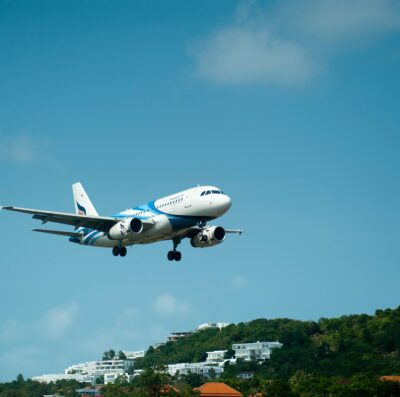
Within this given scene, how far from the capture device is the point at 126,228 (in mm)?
83750

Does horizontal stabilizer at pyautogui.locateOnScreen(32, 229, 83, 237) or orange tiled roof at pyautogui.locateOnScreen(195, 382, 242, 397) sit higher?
horizontal stabilizer at pyautogui.locateOnScreen(32, 229, 83, 237)

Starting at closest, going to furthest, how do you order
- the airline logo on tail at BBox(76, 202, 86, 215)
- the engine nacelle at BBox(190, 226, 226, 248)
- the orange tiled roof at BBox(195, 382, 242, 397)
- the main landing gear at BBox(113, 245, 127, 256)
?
the engine nacelle at BBox(190, 226, 226, 248) < the main landing gear at BBox(113, 245, 127, 256) < the airline logo on tail at BBox(76, 202, 86, 215) < the orange tiled roof at BBox(195, 382, 242, 397)

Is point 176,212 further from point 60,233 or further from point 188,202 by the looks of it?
point 60,233

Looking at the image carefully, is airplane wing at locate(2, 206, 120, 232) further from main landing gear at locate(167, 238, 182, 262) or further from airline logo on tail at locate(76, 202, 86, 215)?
airline logo on tail at locate(76, 202, 86, 215)

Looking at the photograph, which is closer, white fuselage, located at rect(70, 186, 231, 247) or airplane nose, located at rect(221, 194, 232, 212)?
airplane nose, located at rect(221, 194, 232, 212)

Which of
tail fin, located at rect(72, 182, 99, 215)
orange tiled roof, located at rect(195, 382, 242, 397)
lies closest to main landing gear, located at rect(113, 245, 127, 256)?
tail fin, located at rect(72, 182, 99, 215)

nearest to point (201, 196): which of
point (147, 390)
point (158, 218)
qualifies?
point (158, 218)

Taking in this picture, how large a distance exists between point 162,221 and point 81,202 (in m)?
25.0

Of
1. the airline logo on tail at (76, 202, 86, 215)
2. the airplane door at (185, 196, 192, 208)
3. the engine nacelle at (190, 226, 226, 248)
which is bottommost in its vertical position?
the engine nacelle at (190, 226, 226, 248)

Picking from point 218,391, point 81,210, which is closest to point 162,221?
point 81,210

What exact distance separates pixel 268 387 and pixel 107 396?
31727 millimetres

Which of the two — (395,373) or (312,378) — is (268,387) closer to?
(312,378)

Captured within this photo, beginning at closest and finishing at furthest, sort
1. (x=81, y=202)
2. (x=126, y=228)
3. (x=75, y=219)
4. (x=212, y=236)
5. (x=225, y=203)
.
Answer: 1. (x=225, y=203)
2. (x=126, y=228)
3. (x=212, y=236)
4. (x=75, y=219)
5. (x=81, y=202)

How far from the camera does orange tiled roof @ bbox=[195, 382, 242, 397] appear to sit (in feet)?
551
